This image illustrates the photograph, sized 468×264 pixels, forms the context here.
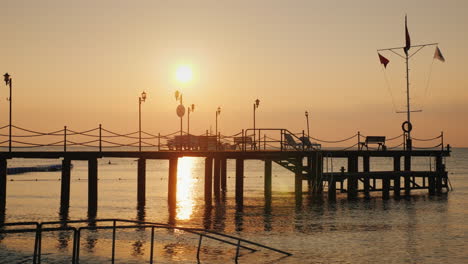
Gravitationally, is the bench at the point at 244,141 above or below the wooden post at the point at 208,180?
above

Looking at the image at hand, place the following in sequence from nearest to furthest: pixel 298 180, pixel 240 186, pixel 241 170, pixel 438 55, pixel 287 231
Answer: pixel 287 231
pixel 240 186
pixel 241 170
pixel 298 180
pixel 438 55

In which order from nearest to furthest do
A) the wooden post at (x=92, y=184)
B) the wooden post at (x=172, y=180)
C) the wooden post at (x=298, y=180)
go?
1. the wooden post at (x=92, y=184)
2. the wooden post at (x=172, y=180)
3. the wooden post at (x=298, y=180)

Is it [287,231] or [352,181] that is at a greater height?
[352,181]

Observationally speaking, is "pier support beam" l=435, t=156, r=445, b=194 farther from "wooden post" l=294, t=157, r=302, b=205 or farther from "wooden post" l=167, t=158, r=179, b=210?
"wooden post" l=167, t=158, r=179, b=210

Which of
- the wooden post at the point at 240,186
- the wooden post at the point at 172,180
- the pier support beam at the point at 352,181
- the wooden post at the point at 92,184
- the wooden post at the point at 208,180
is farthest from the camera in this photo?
the pier support beam at the point at 352,181

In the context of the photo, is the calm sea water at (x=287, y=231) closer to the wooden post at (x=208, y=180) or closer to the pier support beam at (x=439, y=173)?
the wooden post at (x=208, y=180)

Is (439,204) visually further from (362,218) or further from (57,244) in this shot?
(57,244)

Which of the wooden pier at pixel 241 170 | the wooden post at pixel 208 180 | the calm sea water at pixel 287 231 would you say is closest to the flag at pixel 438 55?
the wooden pier at pixel 241 170

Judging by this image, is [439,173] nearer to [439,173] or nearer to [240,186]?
[439,173]

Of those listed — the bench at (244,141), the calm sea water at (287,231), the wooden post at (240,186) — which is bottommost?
the calm sea water at (287,231)

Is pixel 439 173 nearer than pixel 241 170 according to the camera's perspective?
No

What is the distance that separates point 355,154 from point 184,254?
2973 cm

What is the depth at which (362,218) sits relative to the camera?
134 feet

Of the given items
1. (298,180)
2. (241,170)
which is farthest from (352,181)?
(241,170)
